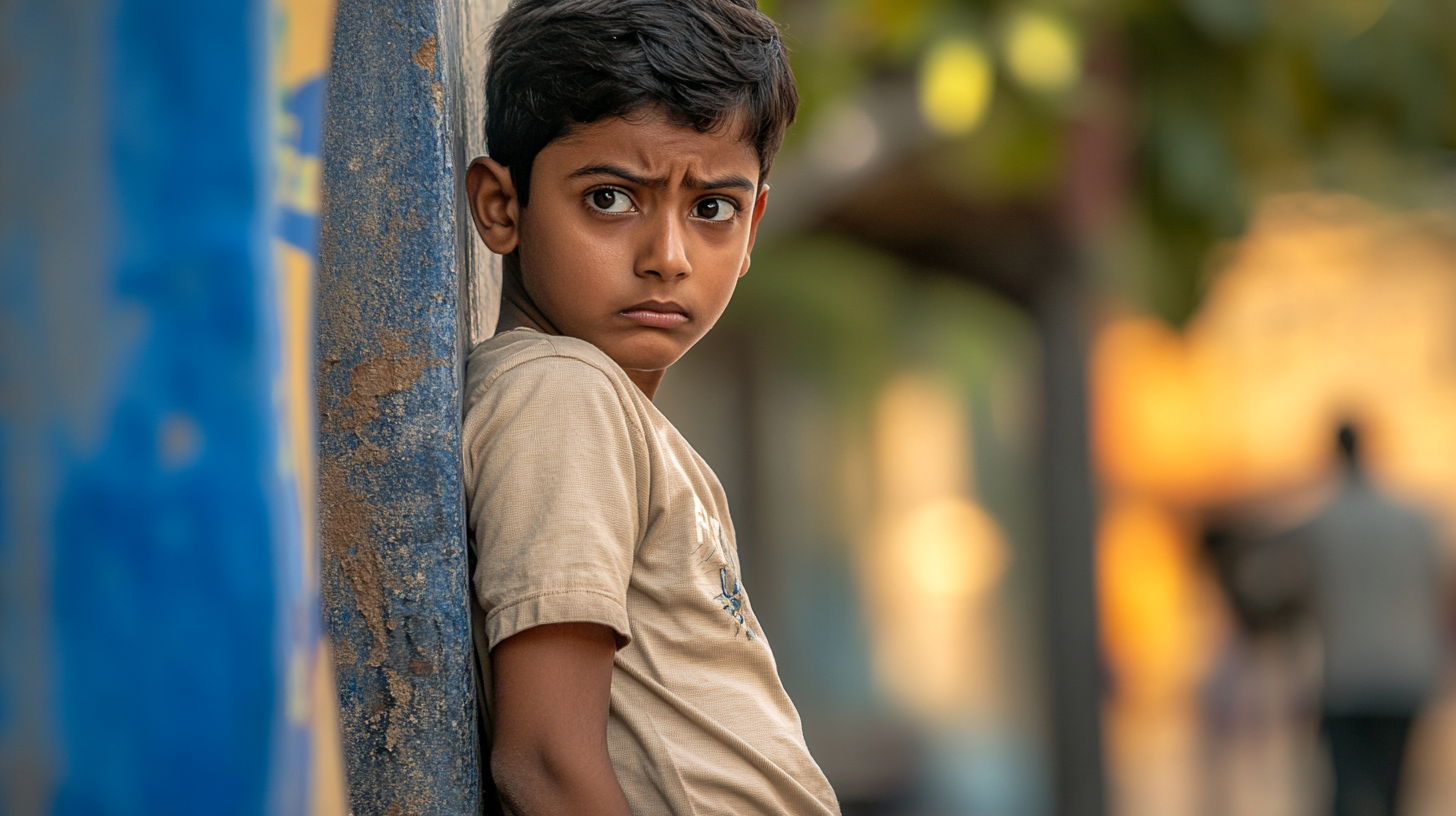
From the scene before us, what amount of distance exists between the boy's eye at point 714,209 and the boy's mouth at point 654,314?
3.2 inches

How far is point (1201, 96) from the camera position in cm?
317

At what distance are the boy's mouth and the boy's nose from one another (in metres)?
0.03

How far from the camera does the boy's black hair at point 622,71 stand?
1229 mm

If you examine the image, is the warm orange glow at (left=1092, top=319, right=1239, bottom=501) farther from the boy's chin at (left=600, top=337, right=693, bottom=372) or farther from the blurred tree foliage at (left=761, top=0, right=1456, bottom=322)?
the boy's chin at (left=600, top=337, right=693, bottom=372)

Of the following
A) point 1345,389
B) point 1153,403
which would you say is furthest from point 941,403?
point 1345,389

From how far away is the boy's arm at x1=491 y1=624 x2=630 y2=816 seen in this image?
1.07 meters

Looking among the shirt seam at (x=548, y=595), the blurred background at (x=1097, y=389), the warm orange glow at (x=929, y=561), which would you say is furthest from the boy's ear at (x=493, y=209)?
the warm orange glow at (x=929, y=561)

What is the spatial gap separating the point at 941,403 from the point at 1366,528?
5074 mm

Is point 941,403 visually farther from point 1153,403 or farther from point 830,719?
point 830,719

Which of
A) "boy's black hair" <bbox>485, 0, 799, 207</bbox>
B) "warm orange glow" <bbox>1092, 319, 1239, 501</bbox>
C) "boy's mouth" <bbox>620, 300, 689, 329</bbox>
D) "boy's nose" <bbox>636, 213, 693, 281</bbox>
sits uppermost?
"boy's black hair" <bbox>485, 0, 799, 207</bbox>

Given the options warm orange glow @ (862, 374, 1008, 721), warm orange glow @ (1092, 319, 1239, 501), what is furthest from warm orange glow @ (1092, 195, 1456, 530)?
warm orange glow @ (862, 374, 1008, 721)

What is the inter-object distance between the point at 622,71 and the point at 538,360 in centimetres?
24

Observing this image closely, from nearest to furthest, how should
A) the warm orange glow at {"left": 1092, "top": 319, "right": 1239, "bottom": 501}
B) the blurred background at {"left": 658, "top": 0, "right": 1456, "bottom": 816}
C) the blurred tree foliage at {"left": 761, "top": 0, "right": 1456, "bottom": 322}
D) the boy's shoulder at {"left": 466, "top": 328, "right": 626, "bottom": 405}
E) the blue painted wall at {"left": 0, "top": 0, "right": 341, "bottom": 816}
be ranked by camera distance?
the blue painted wall at {"left": 0, "top": 0, "right": 341, "bottom": 816}, the boy's shoulder at {"left": 466, "top": 328, "right": 626, "bottom": 405}, the blurred tree foliage at {"left": 761, "top": 0, "right": 1456, "bottom": 322}, the blurred background at {"left": 658, "top": 0, "right": 1456, "bottom": 816}, the warm orange glow at {"left": 1092, "top": 319, "right": 1239, "bottom": 501}

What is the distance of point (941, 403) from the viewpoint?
10930 mm
